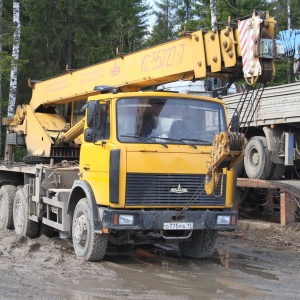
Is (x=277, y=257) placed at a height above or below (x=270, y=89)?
below

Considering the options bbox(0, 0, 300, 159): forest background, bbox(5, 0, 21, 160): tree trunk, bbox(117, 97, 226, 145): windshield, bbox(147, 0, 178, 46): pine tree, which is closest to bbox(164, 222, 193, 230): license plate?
bbox(117, 97, 226, 145): windshield

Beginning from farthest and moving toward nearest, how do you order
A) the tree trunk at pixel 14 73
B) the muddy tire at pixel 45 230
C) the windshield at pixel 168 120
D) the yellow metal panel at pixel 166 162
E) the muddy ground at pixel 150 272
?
1. the tree trunk at pixel 14 73
2. the muddy tire at pixel 45 230
3. the windshield at pixel 168 120
4. the yellow metal panel at pixel 166 162
5. the muddy ground at pixel 150 272

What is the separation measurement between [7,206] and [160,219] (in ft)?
17.0

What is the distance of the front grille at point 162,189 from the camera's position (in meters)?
8.06

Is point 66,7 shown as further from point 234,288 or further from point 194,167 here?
point 234,288

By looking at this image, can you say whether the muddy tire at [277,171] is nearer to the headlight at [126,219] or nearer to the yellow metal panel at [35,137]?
the yellow metal panel at [35,137]

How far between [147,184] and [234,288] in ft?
6.32

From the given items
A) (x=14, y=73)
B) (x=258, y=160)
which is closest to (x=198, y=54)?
(x=258, y=160)

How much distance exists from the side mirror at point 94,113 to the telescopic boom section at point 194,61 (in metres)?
1.23

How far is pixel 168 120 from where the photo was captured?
846cm

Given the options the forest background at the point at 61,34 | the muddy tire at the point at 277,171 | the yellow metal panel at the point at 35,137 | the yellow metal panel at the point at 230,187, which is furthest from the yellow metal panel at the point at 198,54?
the forest background at the point at 61,34

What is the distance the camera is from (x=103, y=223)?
26.3 feet

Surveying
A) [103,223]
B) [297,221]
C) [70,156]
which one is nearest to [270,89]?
[297,221]

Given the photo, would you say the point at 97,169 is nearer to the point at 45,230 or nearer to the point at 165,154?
the point at 165,154
